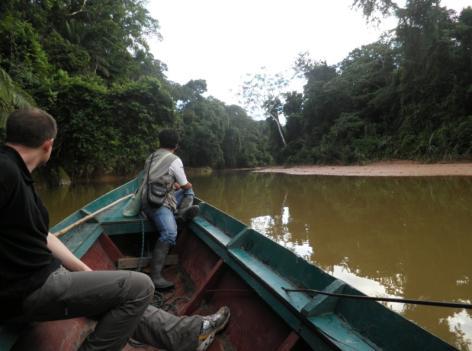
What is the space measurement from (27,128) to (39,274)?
1.88 ft

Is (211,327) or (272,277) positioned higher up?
(272,277)

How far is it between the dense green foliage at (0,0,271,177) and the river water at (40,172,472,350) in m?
4.03

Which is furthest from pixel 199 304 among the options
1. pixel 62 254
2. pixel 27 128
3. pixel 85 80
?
pixel 85 80

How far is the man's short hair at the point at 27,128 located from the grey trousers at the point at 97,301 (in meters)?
0.55

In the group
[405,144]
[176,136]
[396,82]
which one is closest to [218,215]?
[176,136]

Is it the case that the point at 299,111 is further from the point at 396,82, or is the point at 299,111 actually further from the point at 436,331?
the point at 436,331

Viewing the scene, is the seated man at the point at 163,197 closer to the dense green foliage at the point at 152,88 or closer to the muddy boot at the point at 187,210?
the muddy boot at the point at 187,210

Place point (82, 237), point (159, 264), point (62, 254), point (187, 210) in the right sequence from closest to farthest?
point (62, 254) → point (82, 237) → point (159, 264) → point (187, 210)

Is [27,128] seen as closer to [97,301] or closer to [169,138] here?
[97,301]

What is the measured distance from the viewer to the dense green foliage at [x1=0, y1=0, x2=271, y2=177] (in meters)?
11.4

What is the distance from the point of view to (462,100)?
51.3ft

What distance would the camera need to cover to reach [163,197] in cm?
294

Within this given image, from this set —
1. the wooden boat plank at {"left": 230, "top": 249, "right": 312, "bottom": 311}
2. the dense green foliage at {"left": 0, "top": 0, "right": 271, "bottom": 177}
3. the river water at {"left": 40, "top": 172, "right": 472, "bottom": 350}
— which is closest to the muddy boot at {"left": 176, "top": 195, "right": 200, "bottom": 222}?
the wooden boat plank at {"left": 230, "top": 249, "right": 312, "bottom": 311}

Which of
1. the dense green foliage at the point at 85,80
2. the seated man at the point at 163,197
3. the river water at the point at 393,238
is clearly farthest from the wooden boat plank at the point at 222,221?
the dense green foliage at the point at 85,80
